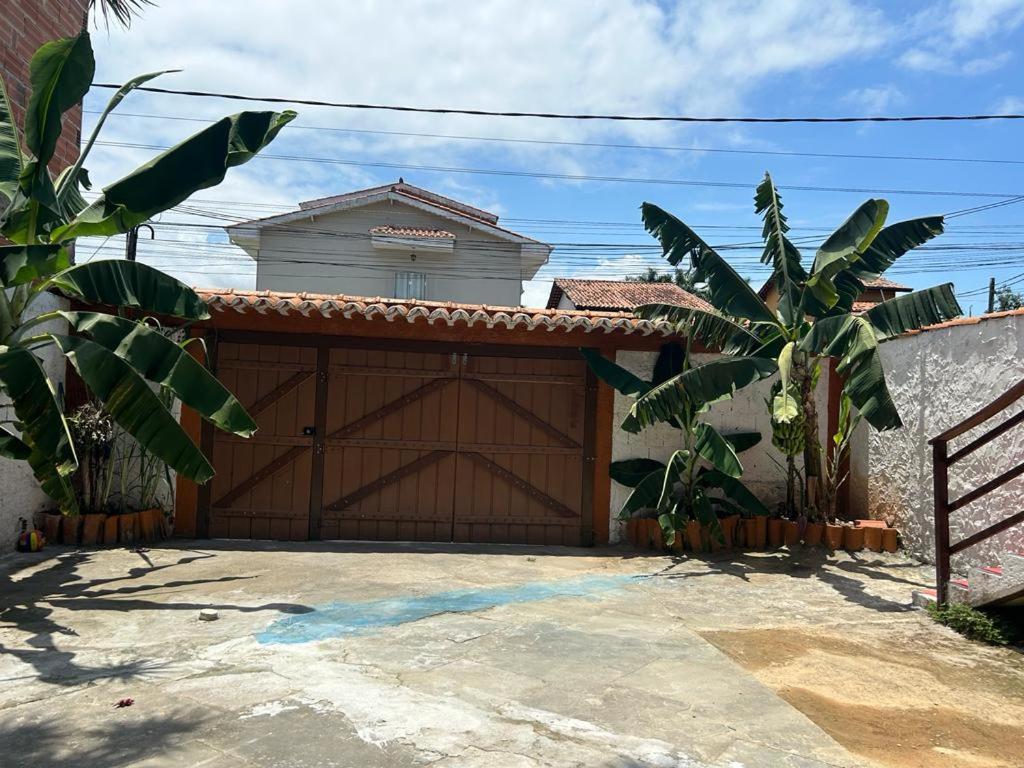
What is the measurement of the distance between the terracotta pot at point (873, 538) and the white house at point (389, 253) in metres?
14.5

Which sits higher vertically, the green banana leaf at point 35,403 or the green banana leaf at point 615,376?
the green banana leaf at point 615,376

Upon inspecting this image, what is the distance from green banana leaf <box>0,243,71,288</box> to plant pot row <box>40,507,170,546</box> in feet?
9.84

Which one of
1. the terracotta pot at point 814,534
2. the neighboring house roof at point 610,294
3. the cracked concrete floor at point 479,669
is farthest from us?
the neighboring house roof at point 610,294

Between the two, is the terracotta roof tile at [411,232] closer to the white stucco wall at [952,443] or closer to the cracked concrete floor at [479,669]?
the white stucco wall at [952,443]

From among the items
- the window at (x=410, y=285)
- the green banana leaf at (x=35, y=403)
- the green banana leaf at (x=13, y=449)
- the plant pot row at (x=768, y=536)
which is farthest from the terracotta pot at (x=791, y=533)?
the window at (x=410, y=285)

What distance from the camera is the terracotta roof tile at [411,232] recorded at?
808 inches

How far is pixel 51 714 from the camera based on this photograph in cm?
353

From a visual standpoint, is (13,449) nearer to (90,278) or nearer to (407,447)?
(90,278)

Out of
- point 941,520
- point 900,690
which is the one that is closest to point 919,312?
point 941,520

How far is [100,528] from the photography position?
7488 mm

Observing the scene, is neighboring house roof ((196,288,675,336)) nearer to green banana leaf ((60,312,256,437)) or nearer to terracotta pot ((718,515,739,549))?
terracotta pot ((718,515,739,549))

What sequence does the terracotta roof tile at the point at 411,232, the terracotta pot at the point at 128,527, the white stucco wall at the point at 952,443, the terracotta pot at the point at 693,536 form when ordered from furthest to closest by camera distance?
the terracotta roof tile at the point at 411,232
the terracotta pot at the point at 693,536
the terracotta pot at the point at 128,527
the white stucco wall at the point at 952,443

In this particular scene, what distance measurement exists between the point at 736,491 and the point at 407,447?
3.52m

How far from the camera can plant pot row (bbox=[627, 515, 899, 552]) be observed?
25.7ft
